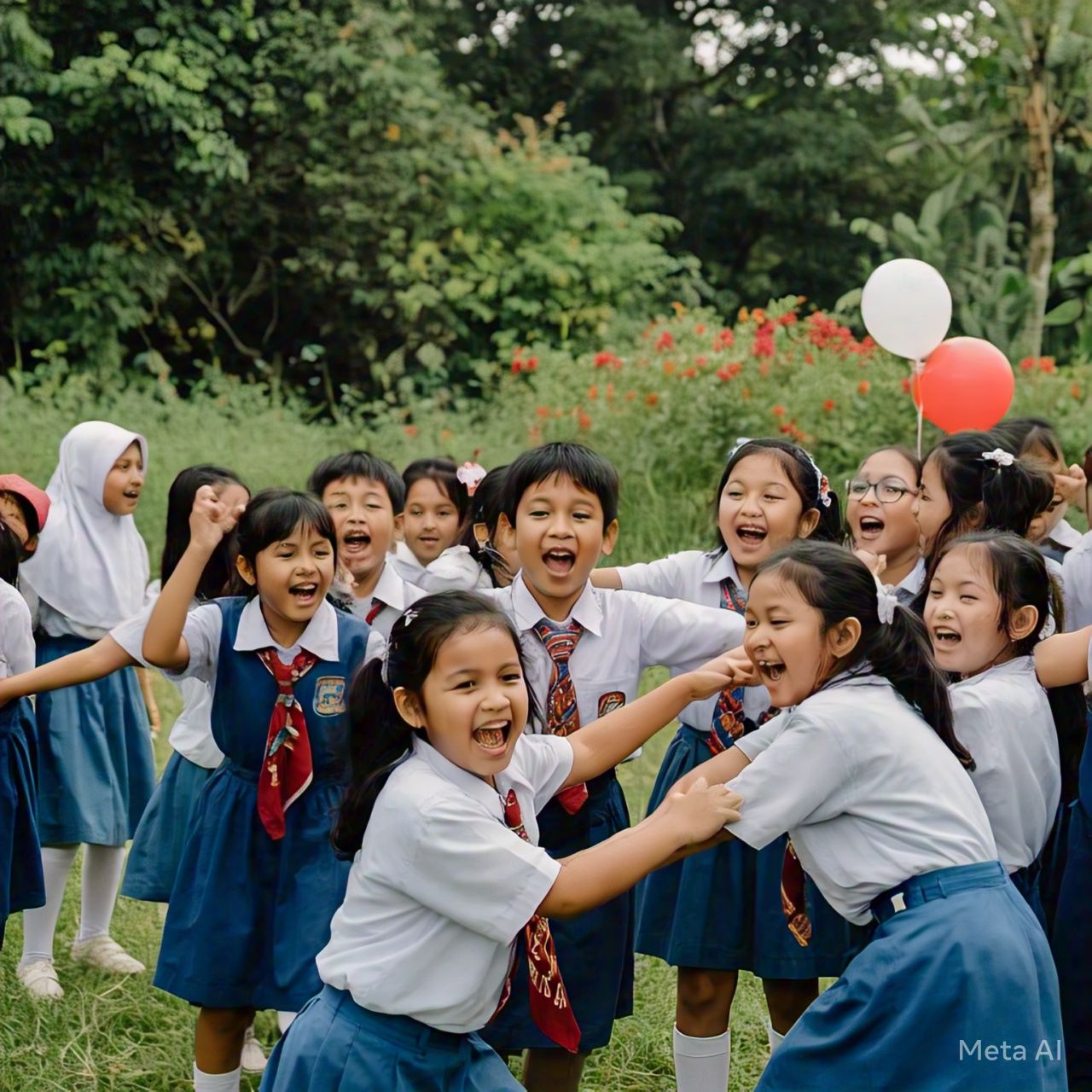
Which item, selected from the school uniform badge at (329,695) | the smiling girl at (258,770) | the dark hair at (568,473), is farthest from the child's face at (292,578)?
the dark hair at (568,473)

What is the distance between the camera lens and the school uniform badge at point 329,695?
124 inches

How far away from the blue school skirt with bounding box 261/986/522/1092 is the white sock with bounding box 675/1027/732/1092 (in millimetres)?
907

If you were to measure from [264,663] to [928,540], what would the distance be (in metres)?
1.58

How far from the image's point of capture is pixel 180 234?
13.1 meters

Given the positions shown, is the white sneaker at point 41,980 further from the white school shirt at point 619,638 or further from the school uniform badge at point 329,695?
the white school shirt at point 619,638

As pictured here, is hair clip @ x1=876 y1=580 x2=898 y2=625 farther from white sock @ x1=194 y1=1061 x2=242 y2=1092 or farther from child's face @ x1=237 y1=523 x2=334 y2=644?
white sock @ x1=194 y1=1061 x2=242 y2=1092

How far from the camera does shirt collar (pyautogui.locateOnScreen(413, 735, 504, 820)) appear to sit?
2396 millimetres

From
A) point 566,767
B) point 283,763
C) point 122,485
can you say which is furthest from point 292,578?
point 122,485

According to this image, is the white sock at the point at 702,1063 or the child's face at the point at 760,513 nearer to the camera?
the white sock at the point at 702,1063

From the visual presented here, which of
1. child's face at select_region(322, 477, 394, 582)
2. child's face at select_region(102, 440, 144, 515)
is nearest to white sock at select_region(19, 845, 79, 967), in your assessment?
child's face at select_region(102, 440, 144, 515)

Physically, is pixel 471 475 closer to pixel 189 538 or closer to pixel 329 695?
pixel 189 538

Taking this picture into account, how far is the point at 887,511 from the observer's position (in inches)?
147

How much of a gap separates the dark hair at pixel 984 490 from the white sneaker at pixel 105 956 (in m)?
2.51

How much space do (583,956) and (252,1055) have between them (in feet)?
3.54
